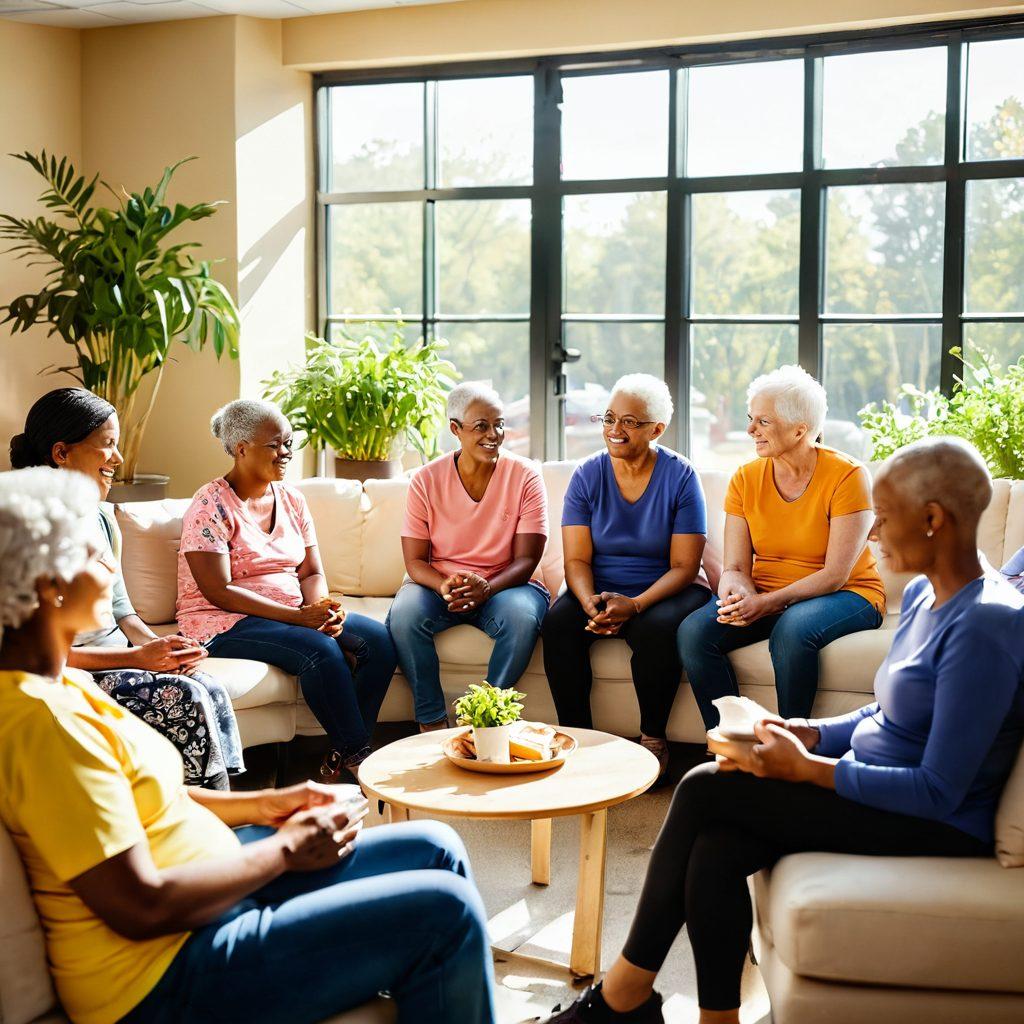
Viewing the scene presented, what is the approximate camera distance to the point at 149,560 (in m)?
4.18

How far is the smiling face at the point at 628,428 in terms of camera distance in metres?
4.12

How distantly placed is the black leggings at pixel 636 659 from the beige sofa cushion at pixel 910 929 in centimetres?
181

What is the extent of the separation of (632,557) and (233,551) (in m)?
1.32

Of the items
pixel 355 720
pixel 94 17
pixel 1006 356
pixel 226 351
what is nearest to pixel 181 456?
pixel 226 351

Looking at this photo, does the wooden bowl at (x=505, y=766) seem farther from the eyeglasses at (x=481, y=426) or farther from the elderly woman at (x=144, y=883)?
the eyeglasses at (x=481, y=426)

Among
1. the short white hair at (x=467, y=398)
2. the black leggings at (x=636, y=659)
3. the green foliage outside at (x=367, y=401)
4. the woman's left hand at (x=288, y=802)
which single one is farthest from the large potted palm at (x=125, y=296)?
the woman's left hand at (x=288, y=802)

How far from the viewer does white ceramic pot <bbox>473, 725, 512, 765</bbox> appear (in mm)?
2768

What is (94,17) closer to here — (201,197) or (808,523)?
(201,197)

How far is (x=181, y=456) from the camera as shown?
587 centimetres

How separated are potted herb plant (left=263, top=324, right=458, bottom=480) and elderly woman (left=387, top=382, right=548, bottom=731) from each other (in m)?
0.93

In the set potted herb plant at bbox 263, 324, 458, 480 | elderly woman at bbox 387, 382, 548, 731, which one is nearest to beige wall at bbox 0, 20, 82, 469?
potted herb plant at bbox 263, 324, 458, 480

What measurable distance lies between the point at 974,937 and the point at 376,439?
3758 millimetres

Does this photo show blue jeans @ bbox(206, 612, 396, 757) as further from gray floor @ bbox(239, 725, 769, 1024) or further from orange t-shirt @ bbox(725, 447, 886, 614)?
orange t-shirt @ bbox(725, 447, 886, 614)

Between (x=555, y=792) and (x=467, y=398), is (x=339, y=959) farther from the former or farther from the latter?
(x=467, y=398)
